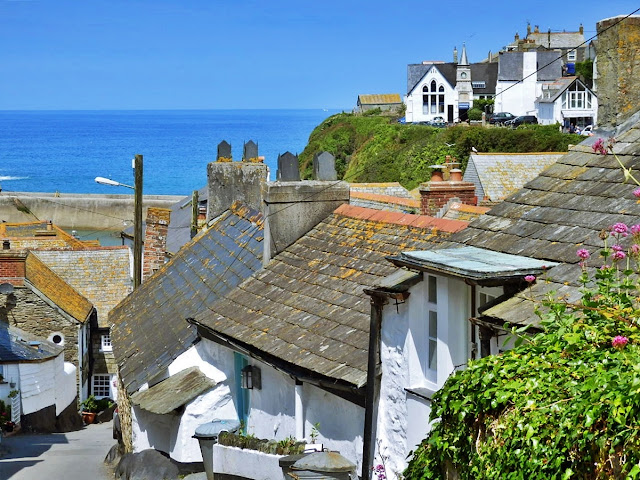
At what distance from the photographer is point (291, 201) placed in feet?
57.2

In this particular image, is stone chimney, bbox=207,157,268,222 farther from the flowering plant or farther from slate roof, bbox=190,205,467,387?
the flowering plant

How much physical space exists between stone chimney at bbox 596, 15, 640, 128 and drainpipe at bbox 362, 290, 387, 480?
2.95 meters

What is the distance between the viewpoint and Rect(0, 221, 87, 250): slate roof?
155 ft

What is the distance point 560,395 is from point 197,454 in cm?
1155

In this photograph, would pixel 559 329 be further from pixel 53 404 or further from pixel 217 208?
pixel 53 404

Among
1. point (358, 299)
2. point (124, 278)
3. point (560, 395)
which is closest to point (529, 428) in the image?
point (560, 395)

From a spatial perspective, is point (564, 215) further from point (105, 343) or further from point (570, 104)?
point (570, 104)

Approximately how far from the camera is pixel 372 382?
1105 centimetres

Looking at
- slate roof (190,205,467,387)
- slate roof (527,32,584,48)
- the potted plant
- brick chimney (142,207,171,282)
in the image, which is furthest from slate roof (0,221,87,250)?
slate roof (527,32,584,48)

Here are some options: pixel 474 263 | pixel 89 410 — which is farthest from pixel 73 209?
pixel 474 263

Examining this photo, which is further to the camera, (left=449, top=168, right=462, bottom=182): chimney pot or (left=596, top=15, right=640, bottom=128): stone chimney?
(left=449, top=168, right=462, bottom=182): chimney pot

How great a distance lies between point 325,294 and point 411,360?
4.50m

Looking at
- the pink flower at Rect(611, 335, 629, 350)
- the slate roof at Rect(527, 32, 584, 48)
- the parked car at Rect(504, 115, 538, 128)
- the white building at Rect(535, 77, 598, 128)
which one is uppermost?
the slate roof at Rect(527, 32, 584, 48)

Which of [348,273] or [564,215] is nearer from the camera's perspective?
[564,215]
